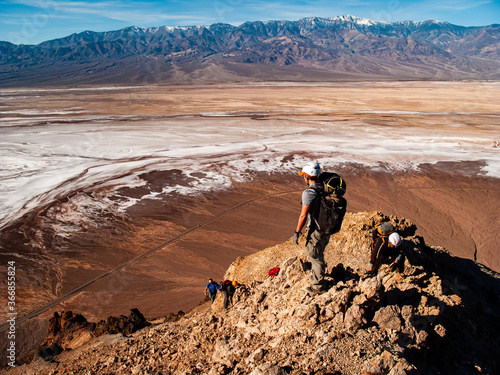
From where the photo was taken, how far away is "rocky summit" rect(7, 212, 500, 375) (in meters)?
3.15

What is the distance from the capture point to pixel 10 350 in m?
5.89

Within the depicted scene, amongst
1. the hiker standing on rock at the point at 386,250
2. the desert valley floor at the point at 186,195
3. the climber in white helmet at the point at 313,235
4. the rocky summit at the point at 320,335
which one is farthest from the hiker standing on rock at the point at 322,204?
the desert valley floor at the point at 186,195

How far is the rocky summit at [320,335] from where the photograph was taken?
10.3 ft

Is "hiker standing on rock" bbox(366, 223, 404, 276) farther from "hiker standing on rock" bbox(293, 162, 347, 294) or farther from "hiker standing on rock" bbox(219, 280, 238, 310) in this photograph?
"hiker standing on rock" bbox(219, 280, 238, 310)

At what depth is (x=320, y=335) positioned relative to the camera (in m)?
3.38

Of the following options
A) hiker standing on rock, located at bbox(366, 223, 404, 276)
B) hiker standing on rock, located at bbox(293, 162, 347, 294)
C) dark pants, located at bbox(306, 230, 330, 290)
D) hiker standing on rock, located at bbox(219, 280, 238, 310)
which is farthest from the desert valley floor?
hiker standing on rock, located at bbox(293, 162, 347, 294)

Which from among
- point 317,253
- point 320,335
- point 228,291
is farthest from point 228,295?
point 320,335

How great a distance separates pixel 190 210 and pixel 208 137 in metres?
12.2

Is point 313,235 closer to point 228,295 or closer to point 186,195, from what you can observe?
point 228,295

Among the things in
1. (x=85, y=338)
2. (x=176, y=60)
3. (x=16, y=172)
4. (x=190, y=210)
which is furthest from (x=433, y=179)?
(x=176, y=60)

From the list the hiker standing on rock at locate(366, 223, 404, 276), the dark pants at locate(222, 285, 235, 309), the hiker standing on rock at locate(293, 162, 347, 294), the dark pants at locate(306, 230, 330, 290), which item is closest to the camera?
the hiker standing on rock at locate(293, 162, 347, 294)

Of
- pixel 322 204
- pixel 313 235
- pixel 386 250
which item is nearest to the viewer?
pixel 322 204

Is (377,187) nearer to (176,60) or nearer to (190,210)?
(190,210)

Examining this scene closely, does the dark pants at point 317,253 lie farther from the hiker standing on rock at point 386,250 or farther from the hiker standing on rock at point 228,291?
the hiker standing on rock at point 228,291
